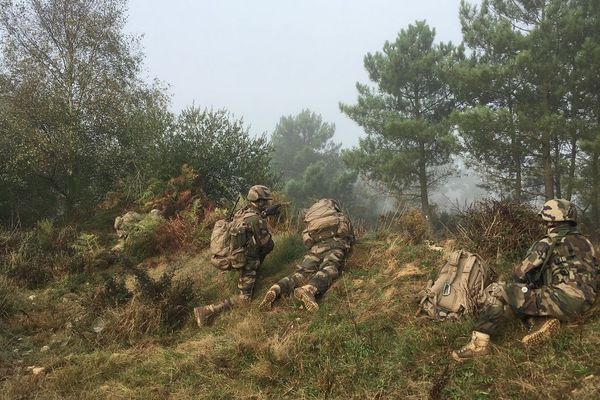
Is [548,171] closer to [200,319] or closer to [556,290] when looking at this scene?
[556,290]

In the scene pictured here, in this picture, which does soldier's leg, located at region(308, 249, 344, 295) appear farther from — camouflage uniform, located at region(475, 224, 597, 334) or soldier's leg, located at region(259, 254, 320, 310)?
camouflage uniform, located at region(475, 224, 597, 334)

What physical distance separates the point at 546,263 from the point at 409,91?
18.1 m

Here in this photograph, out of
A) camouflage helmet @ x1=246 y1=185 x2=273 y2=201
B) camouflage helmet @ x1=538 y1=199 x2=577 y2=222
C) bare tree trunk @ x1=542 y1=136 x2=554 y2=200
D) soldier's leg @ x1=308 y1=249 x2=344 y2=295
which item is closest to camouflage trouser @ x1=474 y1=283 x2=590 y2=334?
camouflage helmet @ x1=538 y1=199 x2=577 y2=222

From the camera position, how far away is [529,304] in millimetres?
3549

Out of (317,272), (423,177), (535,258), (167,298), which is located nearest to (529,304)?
(535,258)

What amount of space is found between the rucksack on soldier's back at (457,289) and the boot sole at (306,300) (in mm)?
1134

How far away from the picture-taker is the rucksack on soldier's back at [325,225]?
5.91m

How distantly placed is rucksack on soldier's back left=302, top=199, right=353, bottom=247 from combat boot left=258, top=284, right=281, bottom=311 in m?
0.99

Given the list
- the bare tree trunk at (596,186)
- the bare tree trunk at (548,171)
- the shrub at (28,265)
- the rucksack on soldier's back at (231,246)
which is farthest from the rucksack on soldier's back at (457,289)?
the bare tree trunk at (548,171)

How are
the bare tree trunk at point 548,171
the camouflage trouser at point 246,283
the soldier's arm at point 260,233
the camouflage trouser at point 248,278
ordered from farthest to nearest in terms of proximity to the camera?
1. the bare tree trunk at point 548,171
2. the soldier's arm at point 260,233
3. the camouflage trouser at point 248,278
4. the camouflage trouser at point 246,283

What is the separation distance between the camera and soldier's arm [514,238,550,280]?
3.82 meters

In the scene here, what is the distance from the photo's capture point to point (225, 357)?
13.3ft

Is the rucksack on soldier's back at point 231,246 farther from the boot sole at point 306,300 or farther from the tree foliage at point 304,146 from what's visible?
the tree foliage at point 304,146

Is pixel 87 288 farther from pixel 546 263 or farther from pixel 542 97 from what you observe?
pixel 542 97
